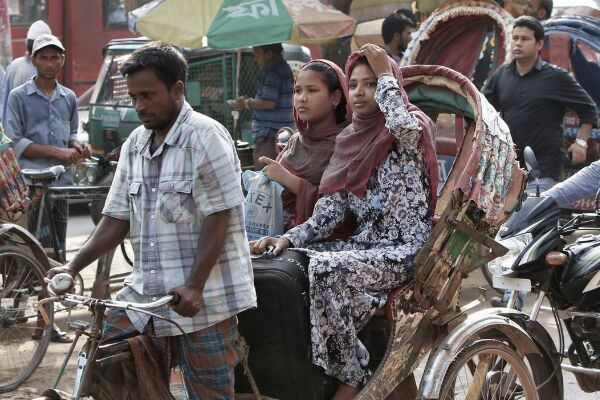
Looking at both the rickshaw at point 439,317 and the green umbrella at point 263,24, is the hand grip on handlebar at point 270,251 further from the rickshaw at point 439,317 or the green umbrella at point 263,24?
the green umbrella at point 263,24

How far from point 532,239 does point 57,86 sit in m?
3.77

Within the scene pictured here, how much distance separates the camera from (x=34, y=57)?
23.4 feet

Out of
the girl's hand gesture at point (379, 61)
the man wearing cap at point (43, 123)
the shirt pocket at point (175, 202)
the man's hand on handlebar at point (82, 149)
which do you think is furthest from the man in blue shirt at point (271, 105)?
the shirt pocket at point (175, 202)

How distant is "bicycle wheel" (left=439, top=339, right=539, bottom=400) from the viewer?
163 inches

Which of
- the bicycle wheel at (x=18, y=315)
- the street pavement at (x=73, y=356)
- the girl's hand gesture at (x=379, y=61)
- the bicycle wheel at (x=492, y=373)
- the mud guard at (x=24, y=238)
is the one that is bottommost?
the street pavement at (x=73, y=356)

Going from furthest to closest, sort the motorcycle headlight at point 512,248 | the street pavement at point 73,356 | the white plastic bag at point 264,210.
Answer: the street pavement at point 73,356, the motorcycle headlight at point 512,248, the white plastic bag at point 264,210

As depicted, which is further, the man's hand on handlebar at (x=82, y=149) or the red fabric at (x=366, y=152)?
the man's hand on handlebar at (x=82, y=149)

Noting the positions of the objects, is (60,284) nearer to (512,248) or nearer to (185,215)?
(185,215)

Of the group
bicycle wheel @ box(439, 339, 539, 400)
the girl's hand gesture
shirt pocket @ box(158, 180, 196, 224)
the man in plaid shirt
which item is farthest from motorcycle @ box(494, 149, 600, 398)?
shirt pocket @ box(158, 180, 196, 224)

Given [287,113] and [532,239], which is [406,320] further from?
[287,113]

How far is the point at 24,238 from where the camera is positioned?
19.9ft

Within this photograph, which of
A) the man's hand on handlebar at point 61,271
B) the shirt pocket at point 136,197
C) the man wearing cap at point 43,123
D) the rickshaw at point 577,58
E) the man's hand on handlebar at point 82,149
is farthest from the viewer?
the rickshaw at point 577,58

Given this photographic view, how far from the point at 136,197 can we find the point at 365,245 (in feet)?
3.92

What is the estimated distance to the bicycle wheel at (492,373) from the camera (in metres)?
4.15
